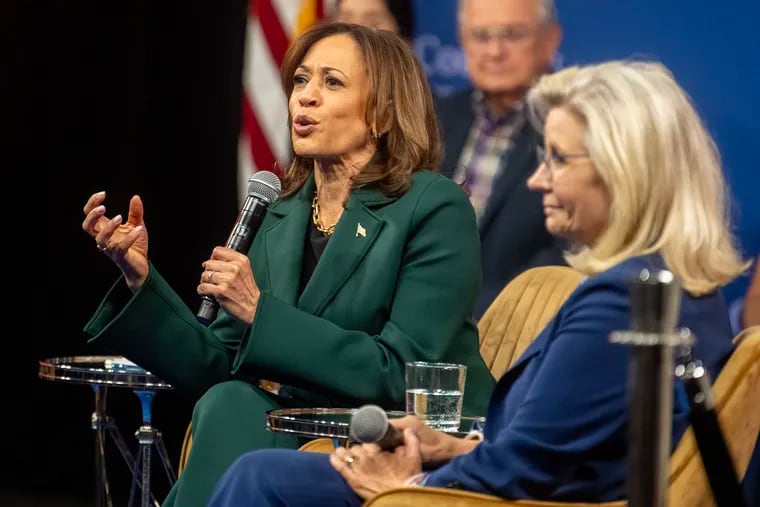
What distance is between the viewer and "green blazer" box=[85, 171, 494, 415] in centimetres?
362

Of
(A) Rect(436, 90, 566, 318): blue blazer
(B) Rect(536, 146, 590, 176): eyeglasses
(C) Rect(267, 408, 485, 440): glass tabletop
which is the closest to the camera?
(B) Rect(536, 146, 590, 176): eyeglasses

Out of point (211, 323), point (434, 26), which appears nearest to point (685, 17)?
point (434, 26)

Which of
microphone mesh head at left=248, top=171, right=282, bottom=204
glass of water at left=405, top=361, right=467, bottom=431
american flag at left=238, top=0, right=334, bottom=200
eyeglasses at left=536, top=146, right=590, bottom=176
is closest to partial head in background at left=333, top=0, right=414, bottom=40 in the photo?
american flag at left=238, top=0, right=334, bottom=200

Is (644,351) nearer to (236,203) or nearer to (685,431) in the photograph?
(685,431)

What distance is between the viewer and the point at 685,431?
110 inches

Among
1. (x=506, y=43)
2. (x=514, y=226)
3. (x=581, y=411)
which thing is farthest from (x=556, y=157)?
(x=506, y=43)

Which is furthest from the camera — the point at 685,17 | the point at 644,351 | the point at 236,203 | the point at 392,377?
the point at 236,203

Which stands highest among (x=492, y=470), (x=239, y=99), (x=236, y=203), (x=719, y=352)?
(x=239, y=99)

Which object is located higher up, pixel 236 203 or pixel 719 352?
pixel 236 203

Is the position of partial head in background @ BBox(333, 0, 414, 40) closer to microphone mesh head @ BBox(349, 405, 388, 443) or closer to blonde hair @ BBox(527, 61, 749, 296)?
blonde hair @ BBox(527, 61, 749, 296)

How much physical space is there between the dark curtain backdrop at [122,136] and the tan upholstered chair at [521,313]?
82.6 inches

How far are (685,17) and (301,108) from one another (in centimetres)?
160

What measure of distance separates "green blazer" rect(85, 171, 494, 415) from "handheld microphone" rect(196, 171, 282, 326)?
117 millimetres

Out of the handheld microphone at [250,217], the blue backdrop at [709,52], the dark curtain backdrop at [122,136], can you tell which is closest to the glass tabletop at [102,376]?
the handheld microphone at [250,217]
